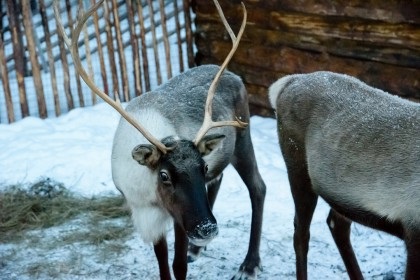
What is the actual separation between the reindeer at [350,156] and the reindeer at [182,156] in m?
0.40

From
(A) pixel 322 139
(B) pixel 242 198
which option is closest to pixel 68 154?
(B) pixel 242 198

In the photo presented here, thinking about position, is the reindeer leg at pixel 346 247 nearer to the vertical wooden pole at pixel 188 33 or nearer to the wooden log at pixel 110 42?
Result: the wooden log at pixel 110 42

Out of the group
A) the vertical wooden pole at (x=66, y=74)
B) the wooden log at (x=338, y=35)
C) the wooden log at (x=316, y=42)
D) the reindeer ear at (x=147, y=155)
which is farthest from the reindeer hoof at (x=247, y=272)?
the vertical wooden pole at (x=66, y=74)

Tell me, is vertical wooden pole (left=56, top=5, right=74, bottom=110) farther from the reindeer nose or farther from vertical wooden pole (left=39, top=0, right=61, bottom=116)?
the reindeer nose

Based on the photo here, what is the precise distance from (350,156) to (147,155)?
1.09 m

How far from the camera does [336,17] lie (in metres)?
6.24

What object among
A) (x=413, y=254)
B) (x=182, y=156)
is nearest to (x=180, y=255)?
(x=182, y=156)

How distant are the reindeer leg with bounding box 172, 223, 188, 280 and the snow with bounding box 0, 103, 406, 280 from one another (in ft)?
1.44

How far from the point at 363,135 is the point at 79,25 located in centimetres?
160

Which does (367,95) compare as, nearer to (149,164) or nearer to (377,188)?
(377,188)

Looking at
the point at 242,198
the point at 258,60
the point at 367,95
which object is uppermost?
the point at 367,95

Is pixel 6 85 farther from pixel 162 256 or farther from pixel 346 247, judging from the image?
pixel 346 247

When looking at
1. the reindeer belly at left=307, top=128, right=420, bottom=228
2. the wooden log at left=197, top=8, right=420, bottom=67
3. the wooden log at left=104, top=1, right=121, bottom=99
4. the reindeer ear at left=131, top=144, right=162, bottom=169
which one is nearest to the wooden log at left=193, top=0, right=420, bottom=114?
the wooden log at left=197, top=8, right=420, bottom=67

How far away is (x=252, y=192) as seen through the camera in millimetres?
4848
